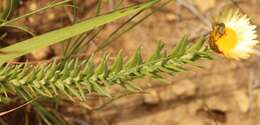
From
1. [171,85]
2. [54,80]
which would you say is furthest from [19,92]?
[171,85]

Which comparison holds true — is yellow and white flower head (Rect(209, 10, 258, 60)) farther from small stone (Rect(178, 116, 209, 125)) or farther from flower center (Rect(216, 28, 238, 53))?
small stone (Rect(178, 116, 209, 125))

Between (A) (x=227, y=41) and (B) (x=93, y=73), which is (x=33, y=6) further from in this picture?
(A) (x=227, y=41)

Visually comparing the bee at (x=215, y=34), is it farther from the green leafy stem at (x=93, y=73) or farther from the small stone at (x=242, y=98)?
the small stone at (x=242, y=98)

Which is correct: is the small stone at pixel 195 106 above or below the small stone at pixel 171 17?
below

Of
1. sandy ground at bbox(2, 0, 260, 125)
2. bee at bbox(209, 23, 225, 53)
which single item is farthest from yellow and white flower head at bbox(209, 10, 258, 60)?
sandy ground at bbox(2, 0, 260, 125)

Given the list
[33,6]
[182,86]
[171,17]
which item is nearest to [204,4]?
[171,17]

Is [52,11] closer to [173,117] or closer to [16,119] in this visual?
[16,119]

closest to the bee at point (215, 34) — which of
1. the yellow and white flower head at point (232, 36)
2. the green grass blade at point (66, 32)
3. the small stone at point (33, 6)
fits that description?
the yellow and white flower head at point (232, 36)
